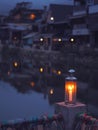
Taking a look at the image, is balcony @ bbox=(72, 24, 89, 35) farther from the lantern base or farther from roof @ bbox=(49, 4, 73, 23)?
the lantern base

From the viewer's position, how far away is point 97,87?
506 inches

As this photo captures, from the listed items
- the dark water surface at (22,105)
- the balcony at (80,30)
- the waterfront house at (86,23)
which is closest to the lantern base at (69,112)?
the dark water surface at (22,105)

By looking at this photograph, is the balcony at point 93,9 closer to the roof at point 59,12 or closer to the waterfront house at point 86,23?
the waterfront house at point 86,23

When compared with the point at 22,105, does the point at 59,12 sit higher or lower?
higher

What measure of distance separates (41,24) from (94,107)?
1059 inches

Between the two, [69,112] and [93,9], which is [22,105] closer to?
[69,112]

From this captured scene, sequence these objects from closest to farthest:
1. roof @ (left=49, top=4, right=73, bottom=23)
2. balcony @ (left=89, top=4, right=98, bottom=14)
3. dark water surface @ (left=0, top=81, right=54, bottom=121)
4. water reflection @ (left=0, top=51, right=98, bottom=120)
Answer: dark water surface @ (left=0, top=81, right=54, bottom=121) → water reflection @ (left=0, top=51, right=98, bottom=120) → balcony @ (left=89, top=4, right=98, bottom=14) → roof @ (left=49, top=4, right=73, bottom=23)

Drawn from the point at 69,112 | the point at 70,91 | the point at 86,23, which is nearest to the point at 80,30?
the point at 86,23

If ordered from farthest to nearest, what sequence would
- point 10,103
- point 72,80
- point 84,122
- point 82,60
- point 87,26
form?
point 87,26
point 82,60
point 10,103
point 72,80
point 84,122

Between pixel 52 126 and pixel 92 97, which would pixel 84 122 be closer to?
pixel 52 126

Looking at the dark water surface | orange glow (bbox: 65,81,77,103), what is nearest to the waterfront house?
the dark water surface

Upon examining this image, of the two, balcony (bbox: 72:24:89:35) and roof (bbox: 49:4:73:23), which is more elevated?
roof (bbox: 49:4:73:23)

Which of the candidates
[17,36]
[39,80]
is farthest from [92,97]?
[17,36]

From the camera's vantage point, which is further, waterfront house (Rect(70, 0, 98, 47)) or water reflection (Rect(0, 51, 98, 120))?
waterfront house (Rect(70, 0, 98, 47))
